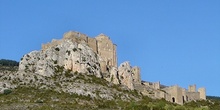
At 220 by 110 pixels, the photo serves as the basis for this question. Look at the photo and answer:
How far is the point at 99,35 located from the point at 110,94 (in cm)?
2466

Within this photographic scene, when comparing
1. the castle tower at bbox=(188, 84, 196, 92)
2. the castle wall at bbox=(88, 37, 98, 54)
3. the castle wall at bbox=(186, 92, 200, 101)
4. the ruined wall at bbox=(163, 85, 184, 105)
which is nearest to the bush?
the castle wall at bbox=(88, 37, 98, 54)

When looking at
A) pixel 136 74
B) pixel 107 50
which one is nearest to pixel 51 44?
pixel 107 50

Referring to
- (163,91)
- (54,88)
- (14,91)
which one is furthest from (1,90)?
(163,91)

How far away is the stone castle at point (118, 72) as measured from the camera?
349ft

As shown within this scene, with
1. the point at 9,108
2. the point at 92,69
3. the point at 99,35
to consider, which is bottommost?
the point at 9,108

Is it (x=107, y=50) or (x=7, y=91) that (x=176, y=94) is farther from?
(x=7, y=91)

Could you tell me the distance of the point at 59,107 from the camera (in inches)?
2913

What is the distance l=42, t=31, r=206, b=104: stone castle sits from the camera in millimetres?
106425

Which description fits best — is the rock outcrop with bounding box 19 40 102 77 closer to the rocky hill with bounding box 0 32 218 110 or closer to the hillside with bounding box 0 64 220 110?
the rocky hill with bounding box 0 32 218 110

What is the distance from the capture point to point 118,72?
107 meters

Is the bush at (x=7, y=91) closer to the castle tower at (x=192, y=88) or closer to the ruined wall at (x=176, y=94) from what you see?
the ruined wall at (x=176, y=94)

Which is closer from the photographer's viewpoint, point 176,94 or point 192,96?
point 176,94

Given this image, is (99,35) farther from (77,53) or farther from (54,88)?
(54,88)

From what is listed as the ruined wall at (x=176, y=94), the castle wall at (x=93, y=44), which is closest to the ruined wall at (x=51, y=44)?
the castle wall at (x=93, y=44)
